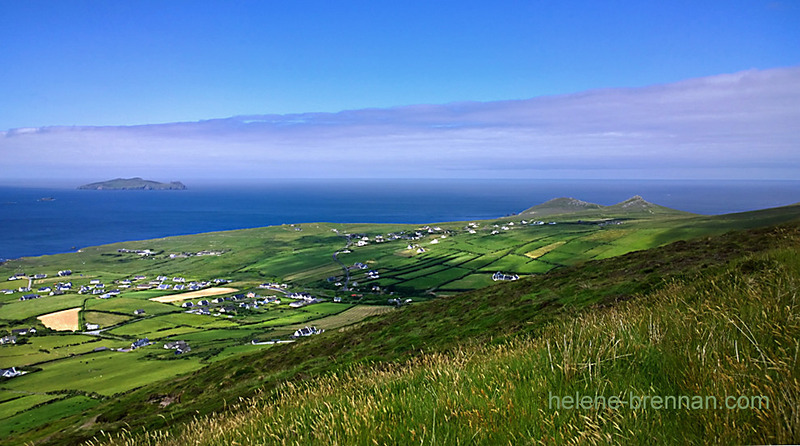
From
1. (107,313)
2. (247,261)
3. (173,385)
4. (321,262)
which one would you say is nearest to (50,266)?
(247,261)

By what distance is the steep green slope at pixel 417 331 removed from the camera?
2823cm

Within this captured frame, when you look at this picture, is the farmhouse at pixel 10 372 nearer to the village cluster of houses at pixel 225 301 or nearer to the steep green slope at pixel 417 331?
the steep green slope at pixel 417 331

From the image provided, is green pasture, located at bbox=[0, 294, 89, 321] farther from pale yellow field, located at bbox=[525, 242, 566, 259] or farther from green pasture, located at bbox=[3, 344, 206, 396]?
pale yellow field, located at bbox=[525, 242, 566, 259]

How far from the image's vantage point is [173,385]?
4797cm

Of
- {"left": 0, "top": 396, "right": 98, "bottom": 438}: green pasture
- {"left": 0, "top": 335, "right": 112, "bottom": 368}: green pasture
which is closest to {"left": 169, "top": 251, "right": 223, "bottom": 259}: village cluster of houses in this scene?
{"left": 0, "top": 335, "right": 112, "bottom": 368}: green pasture

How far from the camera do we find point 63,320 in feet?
325

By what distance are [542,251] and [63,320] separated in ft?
439

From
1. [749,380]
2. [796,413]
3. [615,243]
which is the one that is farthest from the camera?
[615,243]

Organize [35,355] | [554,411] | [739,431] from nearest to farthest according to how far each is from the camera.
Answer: [739,431], [554,411], [35,355]

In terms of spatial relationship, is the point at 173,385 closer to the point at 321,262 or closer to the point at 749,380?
the point at 749,380

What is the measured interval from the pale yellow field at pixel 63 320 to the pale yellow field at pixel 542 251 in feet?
401

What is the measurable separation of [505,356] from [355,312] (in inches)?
3543

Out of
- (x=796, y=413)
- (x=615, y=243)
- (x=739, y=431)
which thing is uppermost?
(x=796, y=413)

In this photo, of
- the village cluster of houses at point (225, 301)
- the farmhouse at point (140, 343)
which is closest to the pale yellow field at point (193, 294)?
the village cluster of houses at point (225, 301)
